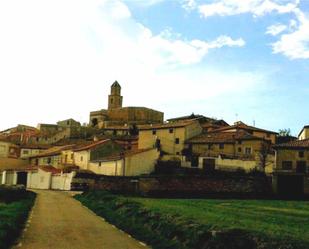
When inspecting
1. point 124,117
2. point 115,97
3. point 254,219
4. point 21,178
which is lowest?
point 254,219

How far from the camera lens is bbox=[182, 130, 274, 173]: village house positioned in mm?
72500

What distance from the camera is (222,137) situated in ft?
268

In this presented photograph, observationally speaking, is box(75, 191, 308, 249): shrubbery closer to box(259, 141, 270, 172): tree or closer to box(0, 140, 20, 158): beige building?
box(259, 141, 270, 172): tree

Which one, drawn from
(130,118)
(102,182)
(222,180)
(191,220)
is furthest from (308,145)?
(130,118)

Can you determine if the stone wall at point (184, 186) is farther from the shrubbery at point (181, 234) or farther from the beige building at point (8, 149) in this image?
the beige building at point (8, 149)

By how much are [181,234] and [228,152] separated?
6162 centimetres

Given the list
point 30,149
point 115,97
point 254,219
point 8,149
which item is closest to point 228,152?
point 30,149

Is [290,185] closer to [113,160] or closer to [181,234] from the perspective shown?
[113,160]

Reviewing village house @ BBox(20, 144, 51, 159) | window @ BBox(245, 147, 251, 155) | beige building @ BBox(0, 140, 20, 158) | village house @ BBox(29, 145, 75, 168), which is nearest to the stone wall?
window @ BBox(245, 147, 251, 155)

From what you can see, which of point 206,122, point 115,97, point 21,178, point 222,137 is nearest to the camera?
point 21,178

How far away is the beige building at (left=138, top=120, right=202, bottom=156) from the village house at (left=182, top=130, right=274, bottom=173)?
4.48 feet

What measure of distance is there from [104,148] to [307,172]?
32332 millimetres

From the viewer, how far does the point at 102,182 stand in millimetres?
54438

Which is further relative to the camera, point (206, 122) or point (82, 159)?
point (206, 122)
